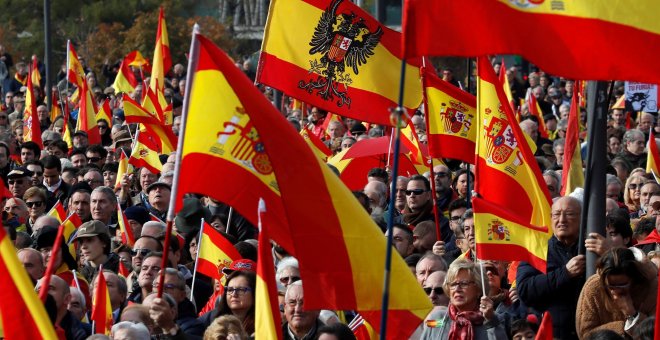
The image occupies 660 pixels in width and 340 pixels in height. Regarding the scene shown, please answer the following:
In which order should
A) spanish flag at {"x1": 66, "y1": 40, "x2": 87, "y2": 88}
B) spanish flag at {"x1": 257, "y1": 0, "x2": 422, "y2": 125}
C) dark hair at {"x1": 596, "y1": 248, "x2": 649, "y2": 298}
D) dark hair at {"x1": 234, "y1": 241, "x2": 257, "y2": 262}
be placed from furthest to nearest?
1. spanish flag at {"x1": 66, "y1": 40, "x2": 87, "y2": 88}
2. spanish flag at {"x1": 257, "y1": 0, "x2": 422, "y2": 125}
3. dark hair at {"x1": 234, "y1": 241, "x2": 257, "y2": 262}
4. dark hair at {"x1": 596, "y1": 248, "x2": 649, "y2": 298}

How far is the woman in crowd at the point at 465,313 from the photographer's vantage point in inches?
340

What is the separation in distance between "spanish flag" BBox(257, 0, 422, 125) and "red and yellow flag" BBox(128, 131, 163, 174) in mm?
4418

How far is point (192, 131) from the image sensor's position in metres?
7.89

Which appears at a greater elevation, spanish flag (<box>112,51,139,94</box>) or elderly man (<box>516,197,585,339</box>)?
spanish flag (<box>112,51,139,94</box>)

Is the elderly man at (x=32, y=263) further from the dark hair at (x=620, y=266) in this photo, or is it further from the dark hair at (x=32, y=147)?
the dark hair at (x=32, y=147)

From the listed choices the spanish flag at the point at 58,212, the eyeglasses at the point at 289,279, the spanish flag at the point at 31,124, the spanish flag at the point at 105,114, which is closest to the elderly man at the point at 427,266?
the eyeglasses at the point at 289,279

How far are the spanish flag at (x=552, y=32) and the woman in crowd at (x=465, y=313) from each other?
6.52 ft

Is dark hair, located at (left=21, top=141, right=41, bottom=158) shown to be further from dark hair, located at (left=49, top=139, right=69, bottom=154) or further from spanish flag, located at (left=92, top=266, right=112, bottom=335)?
spanish flag, located at (left=92, top=266, right=112, bottom=335)

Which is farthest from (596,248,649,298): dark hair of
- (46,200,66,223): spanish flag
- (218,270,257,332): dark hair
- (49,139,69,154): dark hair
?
(49,139,69,154): dark hair

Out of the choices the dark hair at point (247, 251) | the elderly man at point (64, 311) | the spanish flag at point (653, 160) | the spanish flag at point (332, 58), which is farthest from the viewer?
the spanish flag at point (653, 160)

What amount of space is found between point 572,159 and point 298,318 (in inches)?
190

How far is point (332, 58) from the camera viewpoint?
12.3 metres

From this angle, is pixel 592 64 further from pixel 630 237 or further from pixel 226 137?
pixel 630 237

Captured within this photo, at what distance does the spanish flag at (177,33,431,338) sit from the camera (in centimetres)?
750
